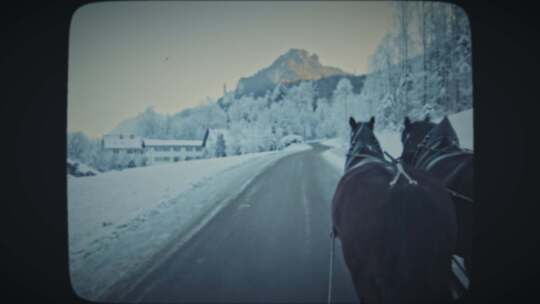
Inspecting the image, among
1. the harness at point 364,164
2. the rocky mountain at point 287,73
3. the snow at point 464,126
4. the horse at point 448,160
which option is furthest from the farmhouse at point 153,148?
the snow at point 464,126

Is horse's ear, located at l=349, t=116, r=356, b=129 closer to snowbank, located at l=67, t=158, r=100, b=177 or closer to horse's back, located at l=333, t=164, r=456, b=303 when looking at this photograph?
horse's back, located at l=333, t=164, r=456, b=303

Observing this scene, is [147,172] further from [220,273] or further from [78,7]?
[78,7]

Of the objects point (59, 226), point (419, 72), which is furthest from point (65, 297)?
point (419, 72)

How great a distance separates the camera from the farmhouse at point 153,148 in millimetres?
1759

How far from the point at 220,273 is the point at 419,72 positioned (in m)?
2.23

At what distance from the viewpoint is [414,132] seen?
1.95 metres

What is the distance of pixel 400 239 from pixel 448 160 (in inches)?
53.1

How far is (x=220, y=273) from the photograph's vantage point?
1759mm

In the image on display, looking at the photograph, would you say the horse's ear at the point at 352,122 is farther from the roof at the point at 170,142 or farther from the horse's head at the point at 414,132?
the roof at the point at 170,142

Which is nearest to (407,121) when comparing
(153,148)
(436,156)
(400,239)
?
(400,239)

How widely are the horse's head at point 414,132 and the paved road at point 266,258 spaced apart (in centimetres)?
65

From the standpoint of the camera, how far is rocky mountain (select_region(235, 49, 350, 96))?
184 centimetres

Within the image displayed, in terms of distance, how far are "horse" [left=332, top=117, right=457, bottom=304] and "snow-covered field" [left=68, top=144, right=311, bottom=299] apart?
79 centimetres

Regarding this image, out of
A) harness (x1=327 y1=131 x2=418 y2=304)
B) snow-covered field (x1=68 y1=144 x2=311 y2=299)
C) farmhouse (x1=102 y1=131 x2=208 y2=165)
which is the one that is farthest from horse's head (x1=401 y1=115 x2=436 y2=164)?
farmhouse (x1=102 y1=131 x2=208 y2=165)
